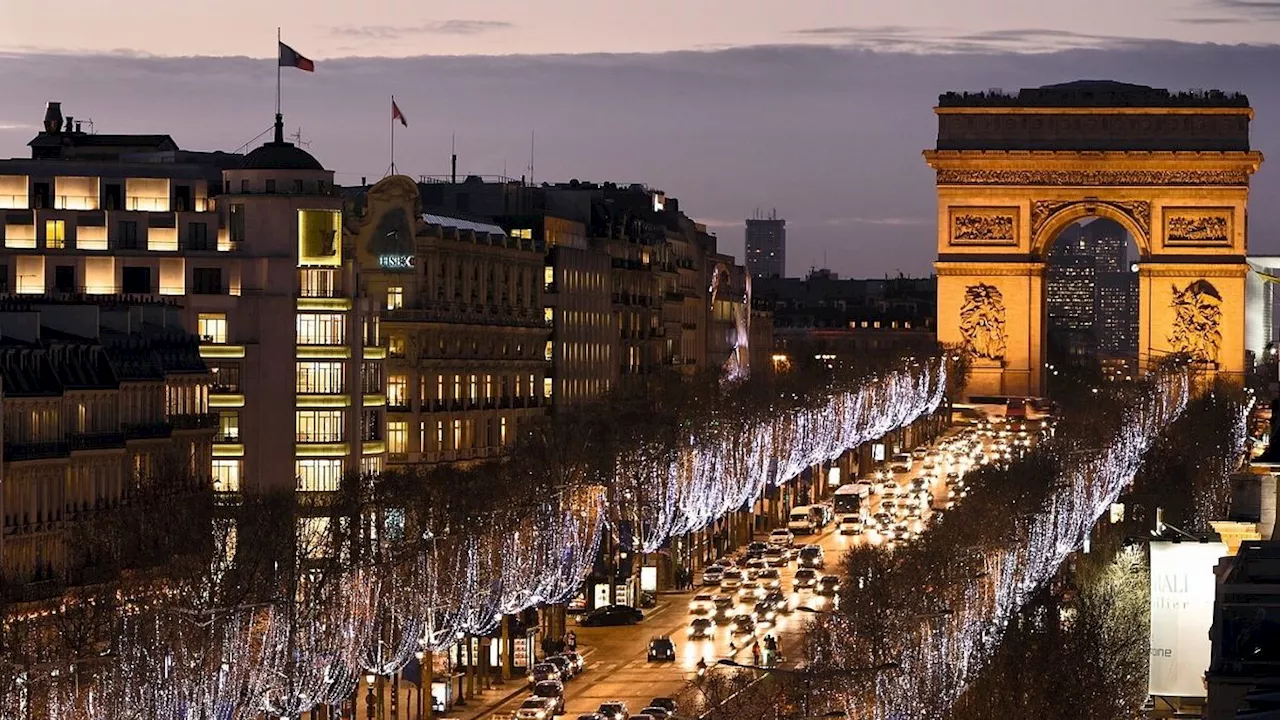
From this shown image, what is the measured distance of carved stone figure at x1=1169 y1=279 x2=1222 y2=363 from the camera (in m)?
143

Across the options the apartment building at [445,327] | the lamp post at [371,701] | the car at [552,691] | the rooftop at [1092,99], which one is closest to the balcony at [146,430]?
the lamp post at [371,701]

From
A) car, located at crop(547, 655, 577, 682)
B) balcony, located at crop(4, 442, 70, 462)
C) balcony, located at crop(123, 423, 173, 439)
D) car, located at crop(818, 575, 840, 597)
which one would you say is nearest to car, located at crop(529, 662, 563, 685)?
car, located at crop(547, 655, 577, 682)

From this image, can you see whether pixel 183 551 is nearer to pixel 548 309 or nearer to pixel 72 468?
pixel 72 468

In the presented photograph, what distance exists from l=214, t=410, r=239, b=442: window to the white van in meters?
24.1

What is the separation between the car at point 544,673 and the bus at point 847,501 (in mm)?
36257

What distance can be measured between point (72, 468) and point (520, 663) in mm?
11114

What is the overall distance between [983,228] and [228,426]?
6641 centimetres

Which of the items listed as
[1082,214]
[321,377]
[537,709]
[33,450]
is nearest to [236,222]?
[321,377]

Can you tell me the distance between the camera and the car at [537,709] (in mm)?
62000

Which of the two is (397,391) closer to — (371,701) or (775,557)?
(775,557)

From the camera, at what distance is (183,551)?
59438 mm

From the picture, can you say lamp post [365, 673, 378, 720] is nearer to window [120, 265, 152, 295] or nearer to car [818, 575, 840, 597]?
car [818, 575, 840, 597]

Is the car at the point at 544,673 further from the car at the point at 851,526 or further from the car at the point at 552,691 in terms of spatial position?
the car at the point at 851,526

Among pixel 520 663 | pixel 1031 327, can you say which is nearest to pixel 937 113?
pixel 1031 327
